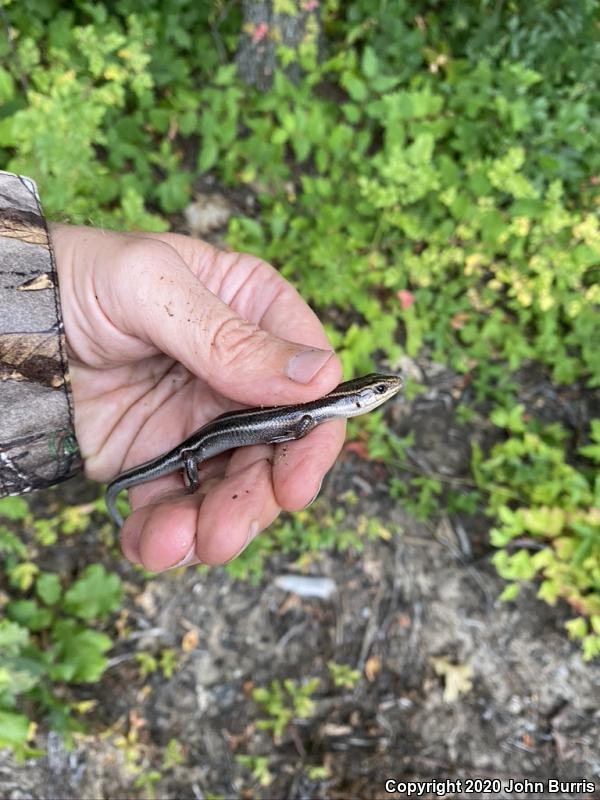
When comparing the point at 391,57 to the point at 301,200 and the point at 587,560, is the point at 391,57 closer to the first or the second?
the point at 301,200

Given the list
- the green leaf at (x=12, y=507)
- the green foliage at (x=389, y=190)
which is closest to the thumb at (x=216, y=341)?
the green foliage at (x=389, y=190)

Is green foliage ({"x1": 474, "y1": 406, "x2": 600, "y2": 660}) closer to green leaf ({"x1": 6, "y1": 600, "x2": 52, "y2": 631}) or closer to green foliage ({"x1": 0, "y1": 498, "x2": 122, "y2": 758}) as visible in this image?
green foliage ({"x1": 0, "y1": 498, "x2": 122, "y2": 758})

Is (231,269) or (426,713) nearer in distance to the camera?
(231,269)

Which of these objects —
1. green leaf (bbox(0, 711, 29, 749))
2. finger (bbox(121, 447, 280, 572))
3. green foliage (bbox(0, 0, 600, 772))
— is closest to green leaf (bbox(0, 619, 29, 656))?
green leaf (bbox(0, 711, 29, 749))

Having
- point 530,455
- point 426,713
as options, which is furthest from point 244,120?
point 426,713

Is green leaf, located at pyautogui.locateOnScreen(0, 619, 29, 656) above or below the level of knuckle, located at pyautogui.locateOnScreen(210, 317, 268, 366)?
below

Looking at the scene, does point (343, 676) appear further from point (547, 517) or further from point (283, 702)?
point (547, 517)
